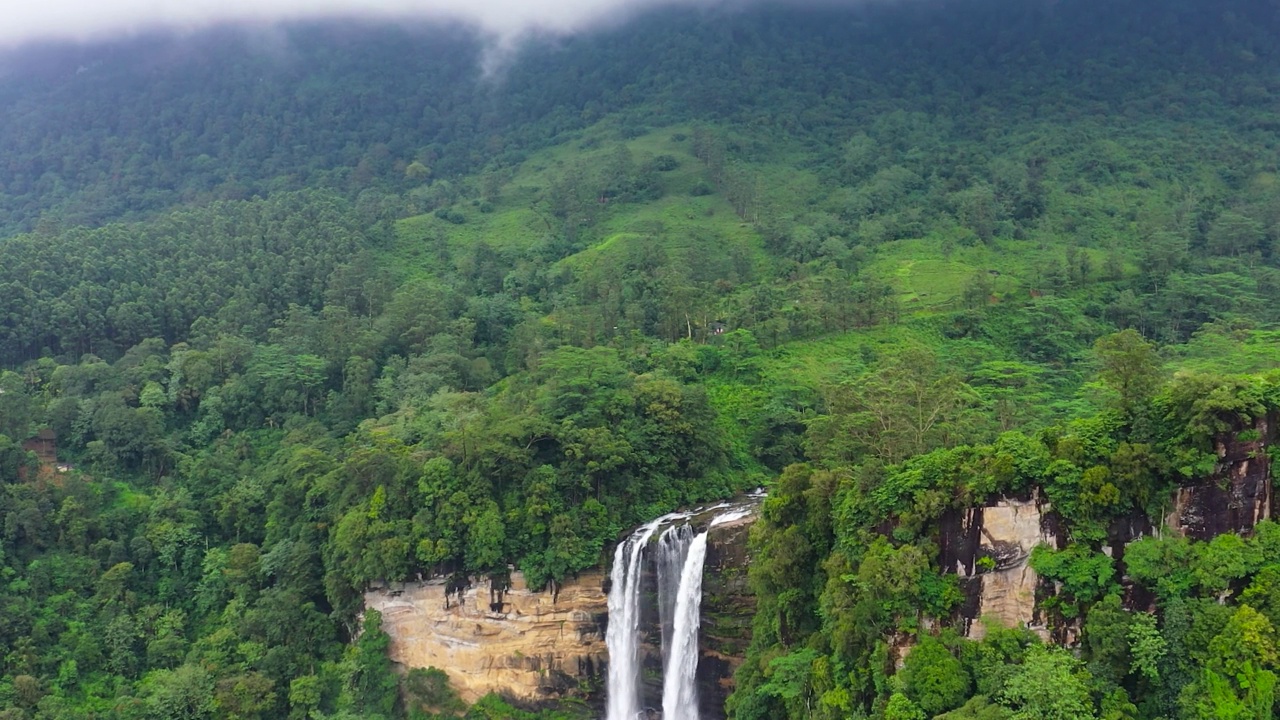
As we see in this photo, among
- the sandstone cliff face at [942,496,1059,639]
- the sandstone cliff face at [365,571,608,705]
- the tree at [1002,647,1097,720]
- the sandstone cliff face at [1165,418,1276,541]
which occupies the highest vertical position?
the sandstone cliff face at [1165,418,1276,541]

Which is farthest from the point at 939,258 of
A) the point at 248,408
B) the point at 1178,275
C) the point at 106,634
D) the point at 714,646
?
the point at 106,634

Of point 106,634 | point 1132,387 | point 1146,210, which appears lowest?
point 106,634

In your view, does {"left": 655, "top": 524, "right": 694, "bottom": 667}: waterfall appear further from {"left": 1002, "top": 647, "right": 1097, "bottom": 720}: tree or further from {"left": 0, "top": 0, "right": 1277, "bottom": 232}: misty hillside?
{"left": 0, "top": 0, "right": 1277, "bottom": 232}: misty hillside

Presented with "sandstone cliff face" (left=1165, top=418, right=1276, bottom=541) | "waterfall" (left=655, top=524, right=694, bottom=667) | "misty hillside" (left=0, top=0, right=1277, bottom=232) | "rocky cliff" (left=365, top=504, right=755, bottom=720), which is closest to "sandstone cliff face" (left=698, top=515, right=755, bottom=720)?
"rocky cliff" (left=365, top=504, right=755, bottom=720)

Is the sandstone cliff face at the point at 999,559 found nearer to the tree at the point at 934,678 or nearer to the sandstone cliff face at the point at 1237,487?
the tree at the point at 934,678

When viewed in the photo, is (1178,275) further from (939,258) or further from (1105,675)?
(1105,675)

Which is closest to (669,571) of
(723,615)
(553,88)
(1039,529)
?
(723,615)
